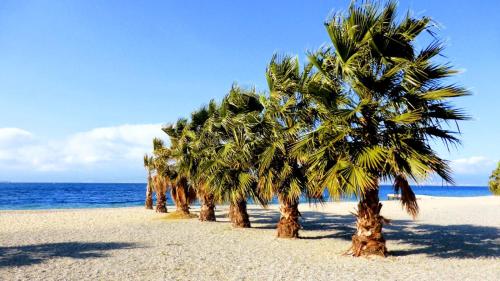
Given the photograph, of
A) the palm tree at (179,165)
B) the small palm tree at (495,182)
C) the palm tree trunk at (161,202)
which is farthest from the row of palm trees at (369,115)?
the small palm tree at (495,182)

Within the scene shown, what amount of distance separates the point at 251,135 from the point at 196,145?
4815 millimetres

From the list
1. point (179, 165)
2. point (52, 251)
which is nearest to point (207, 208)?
point (179, 165)

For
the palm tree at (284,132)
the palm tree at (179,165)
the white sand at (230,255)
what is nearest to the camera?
the white sand at (230,255)

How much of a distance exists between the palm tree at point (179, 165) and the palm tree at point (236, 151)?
3.56 meters

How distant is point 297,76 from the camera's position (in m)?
12.9

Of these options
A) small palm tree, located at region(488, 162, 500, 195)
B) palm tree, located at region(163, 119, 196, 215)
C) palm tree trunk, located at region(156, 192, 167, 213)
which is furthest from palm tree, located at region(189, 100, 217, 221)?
small palm tree, located at region(488, 162, 500, 195)

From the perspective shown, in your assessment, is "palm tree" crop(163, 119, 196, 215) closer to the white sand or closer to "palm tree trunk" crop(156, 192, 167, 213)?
"palm tree trunk" crop(156, 192, 167, 213)

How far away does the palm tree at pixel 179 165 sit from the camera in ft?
62.5

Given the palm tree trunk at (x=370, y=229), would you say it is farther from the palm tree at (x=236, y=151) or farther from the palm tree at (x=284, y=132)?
the palm tree at (x=236, y=151)

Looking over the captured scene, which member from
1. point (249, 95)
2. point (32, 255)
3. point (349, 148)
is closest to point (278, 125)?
point (249, 95)

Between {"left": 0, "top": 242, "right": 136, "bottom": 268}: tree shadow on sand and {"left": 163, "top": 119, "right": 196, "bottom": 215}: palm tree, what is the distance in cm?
707

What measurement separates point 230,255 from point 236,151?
4449mm

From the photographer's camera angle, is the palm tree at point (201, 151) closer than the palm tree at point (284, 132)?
No

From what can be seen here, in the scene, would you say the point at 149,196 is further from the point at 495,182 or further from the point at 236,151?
the point at 495,182
